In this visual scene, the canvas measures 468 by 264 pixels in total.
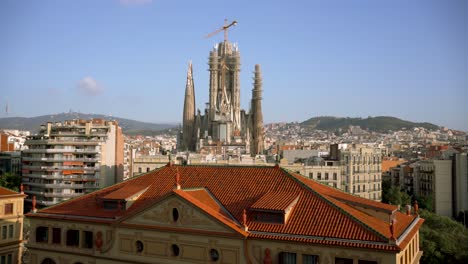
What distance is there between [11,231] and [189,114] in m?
117

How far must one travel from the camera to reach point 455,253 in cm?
4838

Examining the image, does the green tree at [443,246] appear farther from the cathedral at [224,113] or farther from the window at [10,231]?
the cathedral at [224,113]

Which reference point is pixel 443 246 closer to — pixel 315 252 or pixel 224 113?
pixel 315 252

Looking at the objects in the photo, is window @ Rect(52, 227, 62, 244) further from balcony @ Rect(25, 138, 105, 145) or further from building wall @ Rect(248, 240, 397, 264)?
balcony @ Rect(25, 138, 105, 145)

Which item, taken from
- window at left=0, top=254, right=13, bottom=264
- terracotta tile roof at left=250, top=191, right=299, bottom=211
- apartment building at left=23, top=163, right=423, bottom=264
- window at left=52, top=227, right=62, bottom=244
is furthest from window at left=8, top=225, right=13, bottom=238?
terracotta tile roof at left=250, top=191, right=299, bottom=211

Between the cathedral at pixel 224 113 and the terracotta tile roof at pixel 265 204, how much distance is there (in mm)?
116837

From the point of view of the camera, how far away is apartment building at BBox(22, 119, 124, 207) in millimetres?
93750

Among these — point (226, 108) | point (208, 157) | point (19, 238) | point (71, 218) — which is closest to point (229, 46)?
point (226, 108)

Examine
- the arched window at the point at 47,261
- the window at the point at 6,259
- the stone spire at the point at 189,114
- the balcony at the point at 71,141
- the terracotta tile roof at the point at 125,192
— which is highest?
the stone spire at the point at 189,114

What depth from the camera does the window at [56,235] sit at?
120ft

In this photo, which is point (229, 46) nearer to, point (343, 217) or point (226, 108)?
point (226, 108)

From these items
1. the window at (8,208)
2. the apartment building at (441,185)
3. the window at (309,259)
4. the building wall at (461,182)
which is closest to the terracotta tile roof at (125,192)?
the window at (309,259)

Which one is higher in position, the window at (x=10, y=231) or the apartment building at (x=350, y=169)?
the apartment building at (x=350, y=169)

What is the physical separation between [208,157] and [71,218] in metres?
71.4
